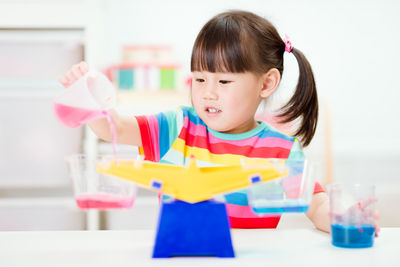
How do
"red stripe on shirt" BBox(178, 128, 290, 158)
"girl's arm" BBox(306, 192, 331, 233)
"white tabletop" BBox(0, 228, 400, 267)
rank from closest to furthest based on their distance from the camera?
"white tabletop" BBox(0, 228, 400, 267), "girl's arm" BBox(306, 192, 331, 233), "red stripe on shirt" BBox(178, 128, 290, 158)

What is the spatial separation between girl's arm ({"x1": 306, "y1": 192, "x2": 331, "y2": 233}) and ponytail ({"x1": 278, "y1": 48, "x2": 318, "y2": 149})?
162 mm

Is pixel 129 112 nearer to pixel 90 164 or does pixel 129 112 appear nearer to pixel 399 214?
pixel 399 214

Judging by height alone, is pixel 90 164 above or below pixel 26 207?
above

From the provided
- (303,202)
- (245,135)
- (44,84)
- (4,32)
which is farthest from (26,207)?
(303,202)

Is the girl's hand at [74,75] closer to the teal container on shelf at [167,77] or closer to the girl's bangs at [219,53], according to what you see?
the girl's bangs at [219,53]

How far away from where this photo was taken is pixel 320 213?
0.87 meters

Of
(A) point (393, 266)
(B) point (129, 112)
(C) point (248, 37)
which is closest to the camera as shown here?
(A) point (393, 266)

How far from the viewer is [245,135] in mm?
1049

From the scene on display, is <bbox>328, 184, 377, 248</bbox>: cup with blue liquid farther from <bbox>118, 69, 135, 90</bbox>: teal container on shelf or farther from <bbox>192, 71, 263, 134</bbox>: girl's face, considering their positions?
<bbox>118, 69, 135, 90</bbox>: teal container on shelf

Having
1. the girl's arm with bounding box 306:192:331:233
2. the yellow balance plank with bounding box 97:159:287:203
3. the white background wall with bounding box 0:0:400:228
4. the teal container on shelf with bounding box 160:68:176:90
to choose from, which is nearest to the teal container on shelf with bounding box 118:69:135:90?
the teal container on shelf with bounding box 160:68:176:90

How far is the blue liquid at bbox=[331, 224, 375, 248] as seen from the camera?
0.67 meters

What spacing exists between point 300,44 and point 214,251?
228cm

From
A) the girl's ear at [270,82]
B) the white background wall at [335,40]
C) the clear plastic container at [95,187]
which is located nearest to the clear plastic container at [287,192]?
the clear plastic container at [95,187]

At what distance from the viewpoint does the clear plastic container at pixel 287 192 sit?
634 mm
